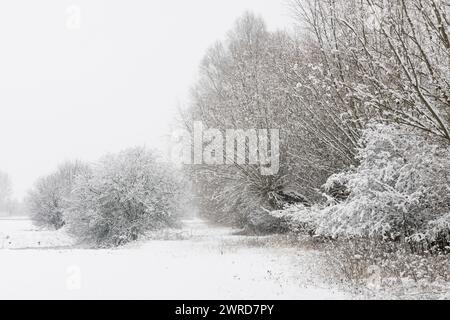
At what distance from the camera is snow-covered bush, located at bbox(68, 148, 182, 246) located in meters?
21.2

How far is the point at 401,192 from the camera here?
34.4 ft

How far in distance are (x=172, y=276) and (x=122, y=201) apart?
12148mm

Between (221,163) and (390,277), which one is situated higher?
(221,163)

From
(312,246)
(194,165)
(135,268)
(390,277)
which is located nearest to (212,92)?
(194,165)

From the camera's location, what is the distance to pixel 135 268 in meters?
11.0

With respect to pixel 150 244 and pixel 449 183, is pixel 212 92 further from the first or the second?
pixel 449 183

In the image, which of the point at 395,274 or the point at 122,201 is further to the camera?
the point at 122,201

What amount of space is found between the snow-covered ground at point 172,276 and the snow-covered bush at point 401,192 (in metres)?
1.65

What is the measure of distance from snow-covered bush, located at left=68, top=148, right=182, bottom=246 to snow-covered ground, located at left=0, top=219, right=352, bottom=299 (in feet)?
22.6

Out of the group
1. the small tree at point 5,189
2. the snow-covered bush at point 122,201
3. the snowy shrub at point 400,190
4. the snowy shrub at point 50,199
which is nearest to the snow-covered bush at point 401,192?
the snowy shrub at point 400,190

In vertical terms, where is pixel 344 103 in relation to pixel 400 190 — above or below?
above

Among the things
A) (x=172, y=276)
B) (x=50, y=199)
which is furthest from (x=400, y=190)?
(x=50, y=199)

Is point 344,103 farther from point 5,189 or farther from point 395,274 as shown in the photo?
point 5,189
